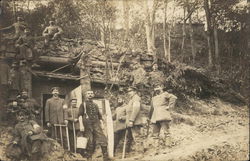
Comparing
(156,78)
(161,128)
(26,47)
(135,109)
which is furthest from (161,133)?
(26,47)

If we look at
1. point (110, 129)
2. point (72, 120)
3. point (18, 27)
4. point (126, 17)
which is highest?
point (126, 17)

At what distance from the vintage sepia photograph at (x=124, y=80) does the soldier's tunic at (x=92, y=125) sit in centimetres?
2

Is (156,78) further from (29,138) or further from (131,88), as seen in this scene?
(29,138)

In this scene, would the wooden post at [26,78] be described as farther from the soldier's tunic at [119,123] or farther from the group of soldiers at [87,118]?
the soldier's tunic at [119,123]

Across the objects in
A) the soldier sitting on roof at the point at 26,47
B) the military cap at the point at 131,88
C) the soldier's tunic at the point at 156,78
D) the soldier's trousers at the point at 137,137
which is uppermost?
the soldier sitting on roof at the point at 26,47

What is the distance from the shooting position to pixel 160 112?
29.6 ft

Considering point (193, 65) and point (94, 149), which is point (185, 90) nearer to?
point (193, 65)

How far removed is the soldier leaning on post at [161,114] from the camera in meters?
8.88

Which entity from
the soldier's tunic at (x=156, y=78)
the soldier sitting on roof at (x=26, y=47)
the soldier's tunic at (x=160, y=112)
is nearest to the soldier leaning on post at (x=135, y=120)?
the soldier's tunic at (x=160, y=112)

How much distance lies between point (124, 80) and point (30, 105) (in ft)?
6.58

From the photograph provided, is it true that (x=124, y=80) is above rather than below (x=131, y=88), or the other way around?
above

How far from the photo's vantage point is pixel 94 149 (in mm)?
8359

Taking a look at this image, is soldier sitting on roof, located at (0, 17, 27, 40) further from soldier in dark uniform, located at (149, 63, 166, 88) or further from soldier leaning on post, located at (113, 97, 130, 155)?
soldier in dark uniform, located at (149, 63, 166, 88)

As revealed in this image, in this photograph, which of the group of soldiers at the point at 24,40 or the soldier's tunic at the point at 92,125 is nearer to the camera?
the group of soldiers at the point at 24,40
